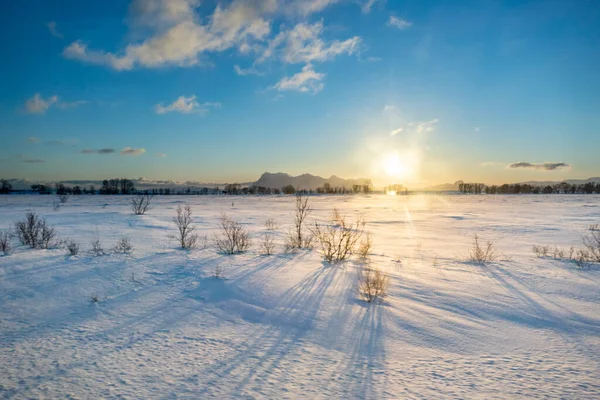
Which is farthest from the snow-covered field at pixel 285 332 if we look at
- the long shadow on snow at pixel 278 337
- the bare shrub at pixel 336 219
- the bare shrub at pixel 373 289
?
the bare shrub at pixel 336 219

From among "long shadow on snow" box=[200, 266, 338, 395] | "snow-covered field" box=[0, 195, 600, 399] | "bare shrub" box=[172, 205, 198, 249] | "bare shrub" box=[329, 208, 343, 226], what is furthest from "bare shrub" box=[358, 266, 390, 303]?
"bare shrub" box=[172, 205, 198, 249]

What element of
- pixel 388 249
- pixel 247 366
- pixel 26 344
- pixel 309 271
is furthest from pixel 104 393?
pixel 388 249

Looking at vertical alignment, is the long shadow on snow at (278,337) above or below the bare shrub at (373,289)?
below

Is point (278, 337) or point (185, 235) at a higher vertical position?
point (185, 235)

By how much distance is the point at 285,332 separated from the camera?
12.3 feet

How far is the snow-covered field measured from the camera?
2.69 meters

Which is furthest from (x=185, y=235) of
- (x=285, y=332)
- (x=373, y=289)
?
(x=285, y=332)

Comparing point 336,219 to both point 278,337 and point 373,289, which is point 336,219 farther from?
point 278,337

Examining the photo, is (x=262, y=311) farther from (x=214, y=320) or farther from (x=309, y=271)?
(x=309, y=271)

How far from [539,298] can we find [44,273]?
8936mm

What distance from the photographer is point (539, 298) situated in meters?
5.09

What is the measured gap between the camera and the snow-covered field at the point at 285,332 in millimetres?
2693

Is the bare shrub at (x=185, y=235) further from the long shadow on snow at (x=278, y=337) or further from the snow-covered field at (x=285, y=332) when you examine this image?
the long shadow on snow at (x=278, y=337)

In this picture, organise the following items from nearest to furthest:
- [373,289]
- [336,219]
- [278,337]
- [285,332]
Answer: [278,337] → [285,332] → [373,289] → [336,219]
